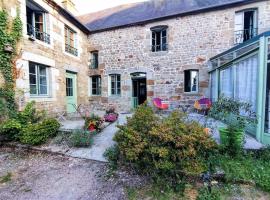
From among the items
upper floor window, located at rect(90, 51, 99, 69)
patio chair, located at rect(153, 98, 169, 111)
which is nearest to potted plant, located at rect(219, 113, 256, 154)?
patio chair, located at rect(153, 98, 169, 111)

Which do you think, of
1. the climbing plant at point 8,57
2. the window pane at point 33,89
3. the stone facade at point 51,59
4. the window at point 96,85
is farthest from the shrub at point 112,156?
the window at point 96,85

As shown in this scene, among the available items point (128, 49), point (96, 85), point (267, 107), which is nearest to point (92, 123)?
point (267, 107)

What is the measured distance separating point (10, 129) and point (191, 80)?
25.6 ft

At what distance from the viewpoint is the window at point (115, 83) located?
32.9 feet

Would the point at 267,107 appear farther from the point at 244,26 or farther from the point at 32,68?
the point at 32,68

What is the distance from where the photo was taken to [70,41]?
28.4 ft

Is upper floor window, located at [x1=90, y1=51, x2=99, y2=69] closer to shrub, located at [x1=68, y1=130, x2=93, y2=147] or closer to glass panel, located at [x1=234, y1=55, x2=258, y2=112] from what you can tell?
shrub, located at [x1=68, y1=130, x2=93, y2=147]

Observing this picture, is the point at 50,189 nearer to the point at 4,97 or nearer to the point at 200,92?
the point at 4,97

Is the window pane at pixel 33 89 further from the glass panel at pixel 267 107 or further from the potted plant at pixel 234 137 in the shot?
the glass panel at pixel 267 107

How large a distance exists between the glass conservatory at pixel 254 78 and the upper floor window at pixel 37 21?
22.6 feet

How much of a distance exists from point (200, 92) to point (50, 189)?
7450 millimetres

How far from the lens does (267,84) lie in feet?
12.3

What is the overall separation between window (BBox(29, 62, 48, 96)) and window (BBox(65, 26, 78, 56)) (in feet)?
6.63

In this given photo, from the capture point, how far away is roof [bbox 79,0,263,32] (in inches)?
312
